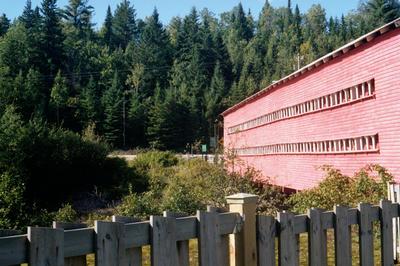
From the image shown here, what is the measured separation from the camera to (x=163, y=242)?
9.81ft

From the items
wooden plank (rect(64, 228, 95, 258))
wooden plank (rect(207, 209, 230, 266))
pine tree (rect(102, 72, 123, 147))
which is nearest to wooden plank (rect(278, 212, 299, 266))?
wooden plank (rect(207, 209, 230, 266))

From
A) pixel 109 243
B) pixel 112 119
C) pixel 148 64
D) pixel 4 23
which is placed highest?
pixel 4 23

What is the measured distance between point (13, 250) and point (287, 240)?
195 centimetres

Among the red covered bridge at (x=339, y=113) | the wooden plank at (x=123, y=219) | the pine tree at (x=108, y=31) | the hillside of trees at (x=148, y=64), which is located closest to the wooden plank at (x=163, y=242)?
the wooden plank at (x=123, y=219)

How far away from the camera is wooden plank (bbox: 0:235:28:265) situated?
235cm

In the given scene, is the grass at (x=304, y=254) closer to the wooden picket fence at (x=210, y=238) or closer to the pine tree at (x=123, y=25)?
the wooden picket fence at (x=210, y=238)

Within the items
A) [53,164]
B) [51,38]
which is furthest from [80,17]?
[53,164]

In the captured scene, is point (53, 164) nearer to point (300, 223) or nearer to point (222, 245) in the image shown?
point (300, 223)

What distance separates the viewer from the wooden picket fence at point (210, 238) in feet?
8.25

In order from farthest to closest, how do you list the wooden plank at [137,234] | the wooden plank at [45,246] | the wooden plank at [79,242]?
the wooden plank at [137,234] → the wooden plank at [79,242] → the wooden plank at [45,246]

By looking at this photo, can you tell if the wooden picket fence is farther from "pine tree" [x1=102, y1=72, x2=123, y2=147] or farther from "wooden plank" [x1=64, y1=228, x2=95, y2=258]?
"pine tree" [x1=102, y1=72, x2=123, y2=147]

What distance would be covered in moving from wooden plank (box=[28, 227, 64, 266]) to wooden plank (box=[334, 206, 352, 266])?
2.24 metres

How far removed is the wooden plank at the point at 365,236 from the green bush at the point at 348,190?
760 centimetres

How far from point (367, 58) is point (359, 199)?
396cm
